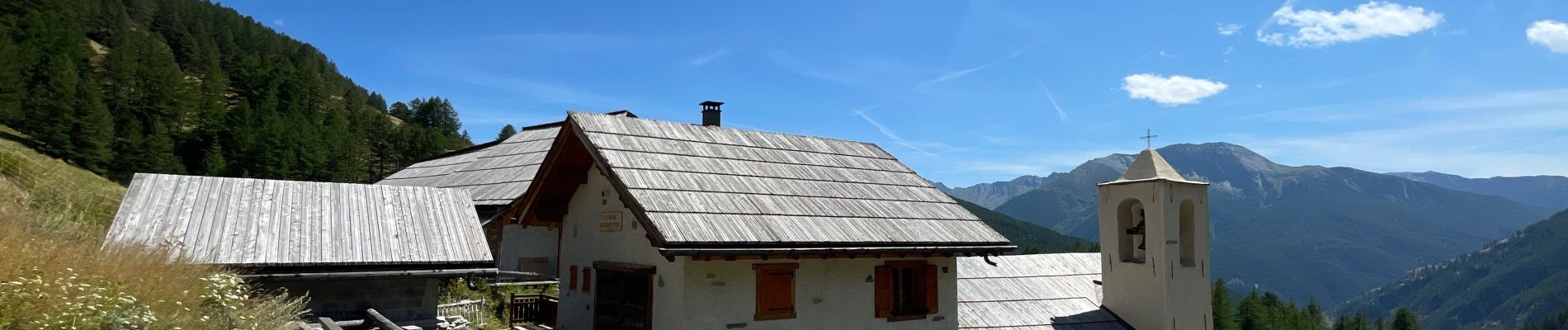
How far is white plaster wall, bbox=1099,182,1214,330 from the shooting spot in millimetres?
18922

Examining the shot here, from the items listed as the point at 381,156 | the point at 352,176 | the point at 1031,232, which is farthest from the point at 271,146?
the point at 1031,232

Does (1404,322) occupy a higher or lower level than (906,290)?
lower

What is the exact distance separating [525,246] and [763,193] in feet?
40.3

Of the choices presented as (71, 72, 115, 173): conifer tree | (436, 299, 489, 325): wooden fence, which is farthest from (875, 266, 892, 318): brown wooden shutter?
(71, 72, 115, 173): conifer tree

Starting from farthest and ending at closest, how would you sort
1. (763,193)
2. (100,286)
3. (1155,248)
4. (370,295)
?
1. (1155,248)
2. (763,193)
3. (370,295)
4. (100,286)

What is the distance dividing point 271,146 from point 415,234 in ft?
203

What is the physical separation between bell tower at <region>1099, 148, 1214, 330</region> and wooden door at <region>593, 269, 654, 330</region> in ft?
37.6

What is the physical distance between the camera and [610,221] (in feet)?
49.1

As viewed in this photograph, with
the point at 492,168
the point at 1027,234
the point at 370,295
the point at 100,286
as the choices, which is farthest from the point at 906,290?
the point at 1027,234

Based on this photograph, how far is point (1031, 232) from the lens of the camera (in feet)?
486

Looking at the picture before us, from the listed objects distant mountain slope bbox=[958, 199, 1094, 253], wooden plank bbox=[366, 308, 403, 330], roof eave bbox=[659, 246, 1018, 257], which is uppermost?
distant mountain slope bbox=[958, 199, 1094, 253]

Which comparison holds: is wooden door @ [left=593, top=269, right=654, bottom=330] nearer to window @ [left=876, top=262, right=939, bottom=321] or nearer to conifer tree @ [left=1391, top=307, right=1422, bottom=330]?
window @ [left=876, top=262, right=939, bottom=321]

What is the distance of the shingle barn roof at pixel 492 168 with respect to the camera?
1040 inches

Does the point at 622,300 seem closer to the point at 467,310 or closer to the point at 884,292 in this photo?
the point at 884,292
